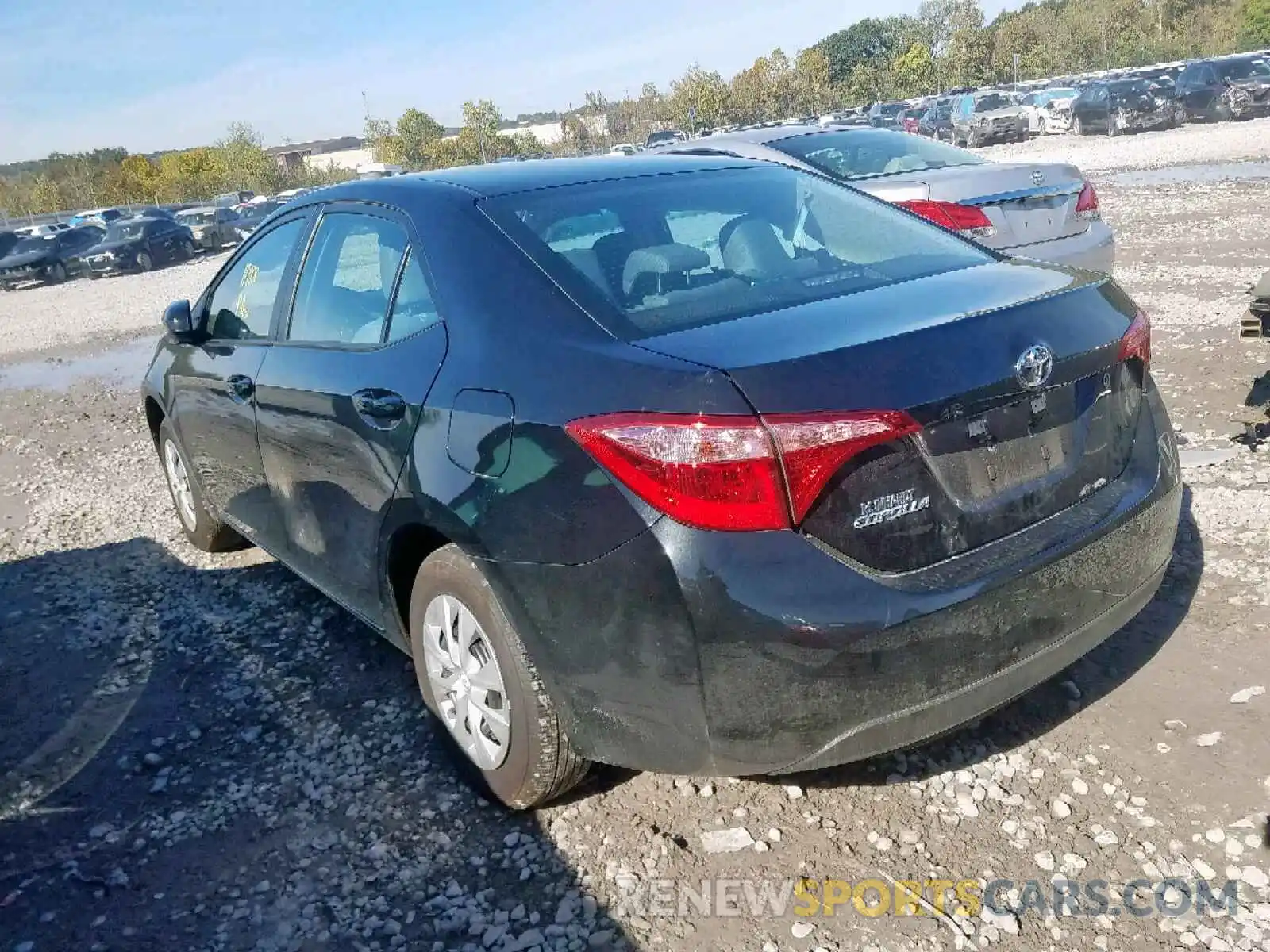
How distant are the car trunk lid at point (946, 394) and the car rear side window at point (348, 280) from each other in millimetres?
1180

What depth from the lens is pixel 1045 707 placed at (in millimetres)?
3314

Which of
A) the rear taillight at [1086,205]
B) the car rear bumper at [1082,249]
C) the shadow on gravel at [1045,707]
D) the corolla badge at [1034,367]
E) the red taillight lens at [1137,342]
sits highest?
the corolla badge at [1034,367]

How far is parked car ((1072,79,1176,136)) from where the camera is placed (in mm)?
33375

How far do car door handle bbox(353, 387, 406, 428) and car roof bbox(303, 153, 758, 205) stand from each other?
26.9 inches

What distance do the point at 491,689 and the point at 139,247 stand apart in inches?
1238

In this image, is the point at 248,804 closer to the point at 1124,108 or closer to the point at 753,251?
the point at 753,251

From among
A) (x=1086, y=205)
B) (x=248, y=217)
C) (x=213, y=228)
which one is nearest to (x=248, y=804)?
(x=1086, y=205)

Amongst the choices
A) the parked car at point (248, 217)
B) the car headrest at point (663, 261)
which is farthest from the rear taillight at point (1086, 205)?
the parked car at point (248, 217)

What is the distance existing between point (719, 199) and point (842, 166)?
4899mm

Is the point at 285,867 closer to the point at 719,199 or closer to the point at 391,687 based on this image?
the point at 391,687

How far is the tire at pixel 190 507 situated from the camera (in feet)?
17.2

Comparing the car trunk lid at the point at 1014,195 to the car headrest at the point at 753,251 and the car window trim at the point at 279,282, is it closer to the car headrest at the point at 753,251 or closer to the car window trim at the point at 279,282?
the car headrest at the point at 753,251

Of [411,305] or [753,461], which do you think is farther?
[411,305]

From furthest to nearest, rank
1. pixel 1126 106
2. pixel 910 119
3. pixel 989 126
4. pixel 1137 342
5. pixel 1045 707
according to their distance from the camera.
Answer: pixel 910 119 < pixel 989 126 < pixel 1126 106 < pixel 1045 707 < pixel 1137 342
